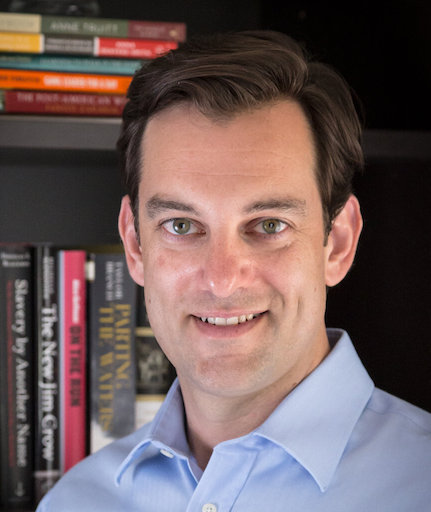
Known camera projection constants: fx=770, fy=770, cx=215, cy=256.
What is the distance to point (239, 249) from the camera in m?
1.12

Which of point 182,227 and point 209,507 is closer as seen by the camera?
point 209,507

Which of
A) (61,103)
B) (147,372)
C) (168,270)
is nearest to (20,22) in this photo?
(61,103)

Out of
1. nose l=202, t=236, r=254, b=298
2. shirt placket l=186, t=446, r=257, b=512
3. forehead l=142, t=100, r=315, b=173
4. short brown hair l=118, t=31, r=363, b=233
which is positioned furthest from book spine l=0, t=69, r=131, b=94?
shirt placket l=186, t=446, r=257, b=512

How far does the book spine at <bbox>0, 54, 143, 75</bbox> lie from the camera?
1392 millimetres

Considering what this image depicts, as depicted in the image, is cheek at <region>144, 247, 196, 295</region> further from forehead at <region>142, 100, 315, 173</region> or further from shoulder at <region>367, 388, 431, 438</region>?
shoulder at <region>367, 388, 431, 438</region>

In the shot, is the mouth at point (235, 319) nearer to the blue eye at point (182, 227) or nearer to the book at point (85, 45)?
the blue eye at point (182, 227)

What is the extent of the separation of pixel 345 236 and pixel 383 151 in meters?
0.19

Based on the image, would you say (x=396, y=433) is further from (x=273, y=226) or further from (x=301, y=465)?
(x=273, y=226)

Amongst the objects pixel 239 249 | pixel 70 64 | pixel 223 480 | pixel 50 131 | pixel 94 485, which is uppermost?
pixel 70 64

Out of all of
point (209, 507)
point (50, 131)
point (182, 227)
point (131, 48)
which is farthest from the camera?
point (131, 48)

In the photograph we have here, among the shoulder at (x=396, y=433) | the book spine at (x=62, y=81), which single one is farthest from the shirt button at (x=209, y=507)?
the book spine at (x=62, y=81)

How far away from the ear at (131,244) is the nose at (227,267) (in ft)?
0.79

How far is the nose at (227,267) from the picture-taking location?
1091mm

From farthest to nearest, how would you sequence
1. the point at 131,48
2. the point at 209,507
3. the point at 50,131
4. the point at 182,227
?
the point at 131,48 → the point at 50,131 → the point at 182,227 → the point at 209,507
